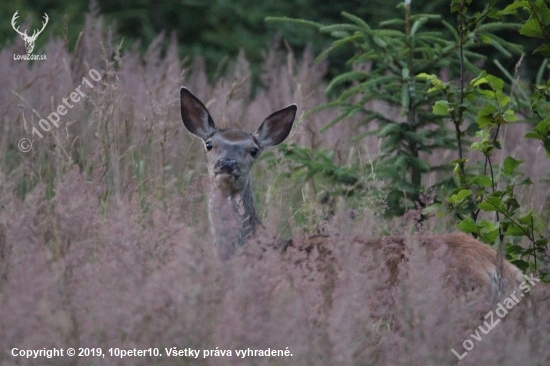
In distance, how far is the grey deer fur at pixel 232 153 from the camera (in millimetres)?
5777

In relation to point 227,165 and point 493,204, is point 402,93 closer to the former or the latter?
point 227,165

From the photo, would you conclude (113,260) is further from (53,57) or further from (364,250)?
(53,57)

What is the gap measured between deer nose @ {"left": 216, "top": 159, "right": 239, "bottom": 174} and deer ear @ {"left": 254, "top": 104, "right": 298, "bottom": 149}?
2.05 ft

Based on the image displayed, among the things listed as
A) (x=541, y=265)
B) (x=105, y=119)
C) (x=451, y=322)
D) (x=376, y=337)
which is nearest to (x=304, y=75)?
(x=105, y=119)

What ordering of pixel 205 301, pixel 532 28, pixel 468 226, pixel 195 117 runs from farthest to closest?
pixel 195 117 → pixel 468 226 → pixel 532 28 → pixel 205 301

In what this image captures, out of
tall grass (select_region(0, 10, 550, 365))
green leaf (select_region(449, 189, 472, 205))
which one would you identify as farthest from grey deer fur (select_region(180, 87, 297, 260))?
green leaf (select_region(449, 189, 472, 205))

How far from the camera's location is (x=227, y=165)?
5871 millimetres

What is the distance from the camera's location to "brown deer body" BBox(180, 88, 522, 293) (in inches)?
182

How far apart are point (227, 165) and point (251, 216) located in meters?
0.36

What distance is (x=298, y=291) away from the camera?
3.93 meters

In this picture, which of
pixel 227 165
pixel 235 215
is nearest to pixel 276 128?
pixel 227 165

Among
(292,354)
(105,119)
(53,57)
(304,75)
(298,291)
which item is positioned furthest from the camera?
(304,75)

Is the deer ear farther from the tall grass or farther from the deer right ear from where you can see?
the tall grass

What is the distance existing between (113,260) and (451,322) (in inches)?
54.2
